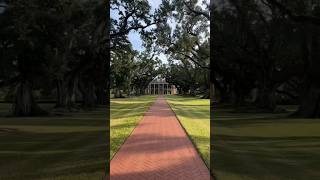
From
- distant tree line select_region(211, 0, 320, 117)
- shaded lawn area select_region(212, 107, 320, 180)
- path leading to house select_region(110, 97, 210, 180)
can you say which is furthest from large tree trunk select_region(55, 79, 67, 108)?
shaded lawn area select_region(212, 107, 320, 180)

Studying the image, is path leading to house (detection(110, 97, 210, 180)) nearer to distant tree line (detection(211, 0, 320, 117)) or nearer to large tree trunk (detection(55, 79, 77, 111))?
distant tree line (detection(211, 0, 320, 117))

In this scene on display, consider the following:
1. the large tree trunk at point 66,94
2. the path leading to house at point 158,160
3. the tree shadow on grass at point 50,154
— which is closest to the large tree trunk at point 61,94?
the large tree trunk at point 66,94

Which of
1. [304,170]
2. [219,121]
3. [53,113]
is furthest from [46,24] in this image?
[304,170]

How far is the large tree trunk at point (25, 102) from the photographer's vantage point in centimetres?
2273

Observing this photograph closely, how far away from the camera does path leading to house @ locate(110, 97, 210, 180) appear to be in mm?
10289

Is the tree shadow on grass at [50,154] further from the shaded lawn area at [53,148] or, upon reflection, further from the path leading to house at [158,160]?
the path leading to house at [158,160]

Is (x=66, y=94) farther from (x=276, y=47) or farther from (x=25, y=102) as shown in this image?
(x=276, y=47)

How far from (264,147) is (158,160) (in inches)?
156

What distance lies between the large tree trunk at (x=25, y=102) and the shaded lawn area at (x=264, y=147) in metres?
9.56

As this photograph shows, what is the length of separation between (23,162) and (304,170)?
6.50 m

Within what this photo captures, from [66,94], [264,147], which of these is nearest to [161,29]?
[66,94]

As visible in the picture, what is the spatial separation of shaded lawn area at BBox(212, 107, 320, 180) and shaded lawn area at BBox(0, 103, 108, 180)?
308 centimetres

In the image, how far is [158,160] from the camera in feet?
40.4

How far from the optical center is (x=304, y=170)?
11102 mm
